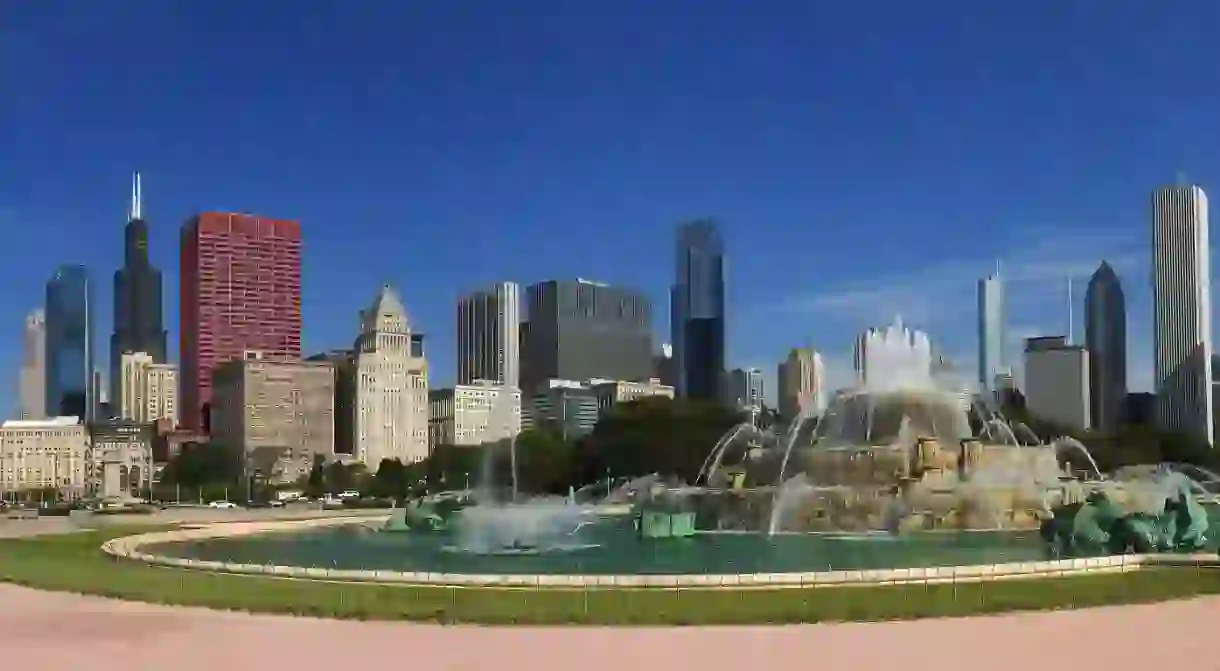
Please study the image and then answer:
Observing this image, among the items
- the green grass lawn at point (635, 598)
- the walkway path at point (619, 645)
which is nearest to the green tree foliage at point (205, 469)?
the green grass lawn at point (635, 598)

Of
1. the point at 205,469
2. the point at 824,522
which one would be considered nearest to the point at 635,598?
the point at 824,522

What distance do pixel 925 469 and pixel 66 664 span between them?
37465 millimetres

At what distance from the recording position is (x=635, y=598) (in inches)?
973

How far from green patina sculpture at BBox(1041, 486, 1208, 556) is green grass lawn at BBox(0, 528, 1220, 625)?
3872mm

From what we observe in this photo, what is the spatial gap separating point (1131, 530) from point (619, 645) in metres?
18.9

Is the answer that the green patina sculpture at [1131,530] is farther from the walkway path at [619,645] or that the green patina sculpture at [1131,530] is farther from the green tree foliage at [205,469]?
the green tree foliage at [205,469]

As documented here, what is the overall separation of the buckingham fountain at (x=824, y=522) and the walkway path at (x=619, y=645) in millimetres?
9974

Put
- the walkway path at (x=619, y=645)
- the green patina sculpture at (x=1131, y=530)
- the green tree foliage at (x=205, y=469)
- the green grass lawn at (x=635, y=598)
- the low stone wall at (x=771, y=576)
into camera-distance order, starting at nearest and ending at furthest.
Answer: the walkway path at (x=619, y=645), the green grass lawn at (x=635, y=598), the low stone wall at (x=771, y=576), the green patina sculpture at (x=1131, y=530), the green tree foliage at (x=205, y=469)

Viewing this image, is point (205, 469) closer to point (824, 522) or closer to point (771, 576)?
point (824, 522)

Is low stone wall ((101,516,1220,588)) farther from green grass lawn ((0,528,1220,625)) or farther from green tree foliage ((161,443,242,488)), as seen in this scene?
green tree foliage ((161,443,242,488))

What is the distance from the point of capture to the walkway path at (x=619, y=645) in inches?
683

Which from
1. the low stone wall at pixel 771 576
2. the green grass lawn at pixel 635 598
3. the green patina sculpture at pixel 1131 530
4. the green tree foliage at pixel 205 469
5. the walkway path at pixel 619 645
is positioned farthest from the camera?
the green tree foliage at pixel 205 469

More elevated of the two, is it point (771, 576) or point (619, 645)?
point (619, 645)

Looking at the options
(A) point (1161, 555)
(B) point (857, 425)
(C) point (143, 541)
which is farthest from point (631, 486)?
(A) point (1161, 555)
